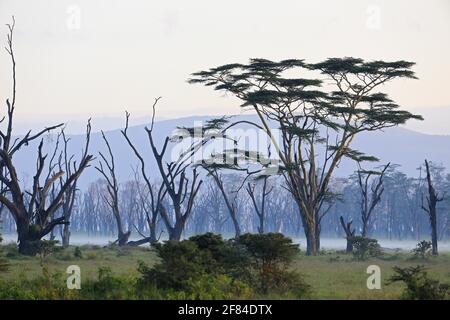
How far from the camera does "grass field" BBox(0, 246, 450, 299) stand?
17719mm

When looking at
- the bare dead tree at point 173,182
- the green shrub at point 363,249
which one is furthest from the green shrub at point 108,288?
the green shrub at point 363,249

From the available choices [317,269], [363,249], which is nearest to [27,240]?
[317,269]

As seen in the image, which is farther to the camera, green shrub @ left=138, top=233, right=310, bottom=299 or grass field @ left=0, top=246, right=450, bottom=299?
grass field @ left=0, top=246, right=450, bottom=299

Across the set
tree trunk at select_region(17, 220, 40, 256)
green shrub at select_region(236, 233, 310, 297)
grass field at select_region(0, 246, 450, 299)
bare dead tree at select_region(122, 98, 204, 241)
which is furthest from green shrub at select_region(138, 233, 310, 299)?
bare dead tree at select_region(122, 98, 204, 241)

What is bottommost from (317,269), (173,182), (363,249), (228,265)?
(317,269)

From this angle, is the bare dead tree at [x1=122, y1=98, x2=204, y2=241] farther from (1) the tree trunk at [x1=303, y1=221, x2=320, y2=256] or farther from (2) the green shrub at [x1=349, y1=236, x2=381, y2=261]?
(2) the green shrub at [x1=349, y1=236, x2=381, y2=261]

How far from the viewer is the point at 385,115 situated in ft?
112

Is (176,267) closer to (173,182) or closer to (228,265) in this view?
(228,265)

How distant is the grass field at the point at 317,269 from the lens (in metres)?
17.7

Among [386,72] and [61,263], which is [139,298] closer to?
[61,263]

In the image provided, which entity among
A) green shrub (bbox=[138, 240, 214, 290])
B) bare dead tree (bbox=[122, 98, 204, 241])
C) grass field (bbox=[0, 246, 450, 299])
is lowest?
grass field (bbox=[0, 246, 450, 299])

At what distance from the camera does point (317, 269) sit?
25.1 m

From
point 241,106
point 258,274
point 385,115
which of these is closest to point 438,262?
point 385,115

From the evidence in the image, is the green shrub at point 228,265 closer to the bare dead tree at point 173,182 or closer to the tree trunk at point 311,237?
the bare dead tree at point 173,182
